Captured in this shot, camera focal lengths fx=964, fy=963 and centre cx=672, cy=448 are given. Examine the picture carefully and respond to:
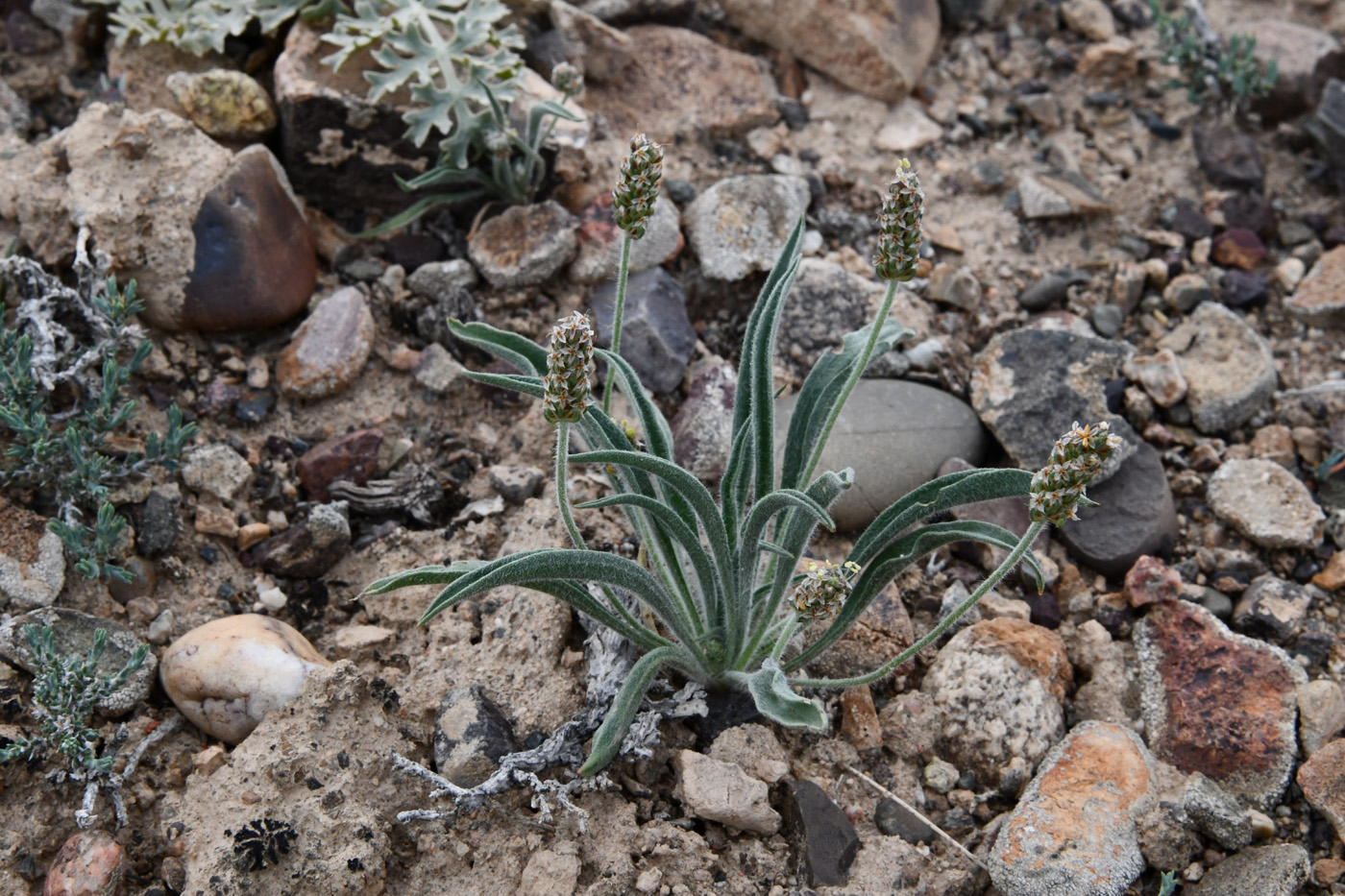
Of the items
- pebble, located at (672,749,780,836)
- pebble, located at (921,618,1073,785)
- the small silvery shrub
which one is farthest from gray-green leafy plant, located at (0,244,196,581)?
pebble, located at (921,618,1073,785)

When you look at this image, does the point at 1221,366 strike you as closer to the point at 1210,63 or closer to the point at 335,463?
the point at 1210,63

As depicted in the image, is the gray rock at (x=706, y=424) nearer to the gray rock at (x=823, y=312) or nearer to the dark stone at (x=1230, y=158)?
the gray rock at (x=823, y=312)

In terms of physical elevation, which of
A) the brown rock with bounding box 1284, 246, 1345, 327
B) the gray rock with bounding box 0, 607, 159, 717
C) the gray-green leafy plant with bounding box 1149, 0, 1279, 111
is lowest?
the gray rock with bounding box 0, 607, 159, 717

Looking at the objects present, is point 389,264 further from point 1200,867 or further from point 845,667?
point 1200,867

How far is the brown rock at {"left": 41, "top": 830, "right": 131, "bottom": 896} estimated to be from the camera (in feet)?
6.46

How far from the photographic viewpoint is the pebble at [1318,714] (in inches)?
92.7

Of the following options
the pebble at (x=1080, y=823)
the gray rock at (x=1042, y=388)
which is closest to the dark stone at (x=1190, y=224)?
the gray rock at (x=1042, y=388)

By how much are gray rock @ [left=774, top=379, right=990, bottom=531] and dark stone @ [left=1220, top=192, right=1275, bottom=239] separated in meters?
1.55

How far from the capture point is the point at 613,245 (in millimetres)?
3371

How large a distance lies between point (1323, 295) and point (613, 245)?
2.55 meters

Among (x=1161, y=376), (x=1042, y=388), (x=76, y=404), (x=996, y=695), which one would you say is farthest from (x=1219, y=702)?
(x=76, y=404)

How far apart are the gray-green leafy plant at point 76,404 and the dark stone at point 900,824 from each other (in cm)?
194

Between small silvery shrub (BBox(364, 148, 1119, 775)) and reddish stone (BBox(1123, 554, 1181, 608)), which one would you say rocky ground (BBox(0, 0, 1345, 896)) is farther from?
small silvery shrub (BBox(364, 148, 1119, 775))

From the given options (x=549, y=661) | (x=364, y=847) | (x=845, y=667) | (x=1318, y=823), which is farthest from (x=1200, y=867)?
(x=364, y=847)
